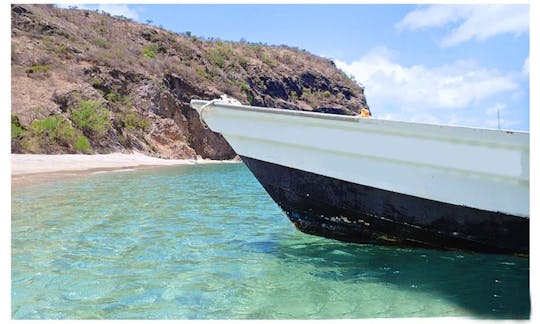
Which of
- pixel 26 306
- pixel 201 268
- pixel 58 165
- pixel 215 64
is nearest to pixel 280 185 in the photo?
pixel 201 268

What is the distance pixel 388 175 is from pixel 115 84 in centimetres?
3067

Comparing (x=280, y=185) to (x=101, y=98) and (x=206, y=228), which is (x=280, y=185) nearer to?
(x=206, y=228)

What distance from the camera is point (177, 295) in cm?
326

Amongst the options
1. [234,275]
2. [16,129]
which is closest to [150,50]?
[16,129]

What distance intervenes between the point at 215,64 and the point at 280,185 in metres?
43.3

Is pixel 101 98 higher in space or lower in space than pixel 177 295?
higher

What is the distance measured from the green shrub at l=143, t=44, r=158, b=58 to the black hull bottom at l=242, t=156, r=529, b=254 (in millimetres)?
35442

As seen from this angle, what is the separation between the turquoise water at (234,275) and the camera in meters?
3.01

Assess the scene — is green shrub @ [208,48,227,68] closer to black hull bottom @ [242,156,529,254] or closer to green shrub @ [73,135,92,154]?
green shrub @ [73,135,92,154]

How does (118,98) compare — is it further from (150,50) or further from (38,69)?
(150,50)

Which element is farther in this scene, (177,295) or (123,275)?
(123,275)

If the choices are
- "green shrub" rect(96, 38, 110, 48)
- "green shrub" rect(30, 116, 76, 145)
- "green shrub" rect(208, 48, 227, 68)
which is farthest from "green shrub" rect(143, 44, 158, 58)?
"green shrub" rect(30, 116, 76, 145)

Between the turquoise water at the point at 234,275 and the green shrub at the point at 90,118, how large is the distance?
20547mm

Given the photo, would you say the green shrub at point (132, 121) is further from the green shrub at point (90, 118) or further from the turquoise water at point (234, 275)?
the turquoise water at point (234, 275)
